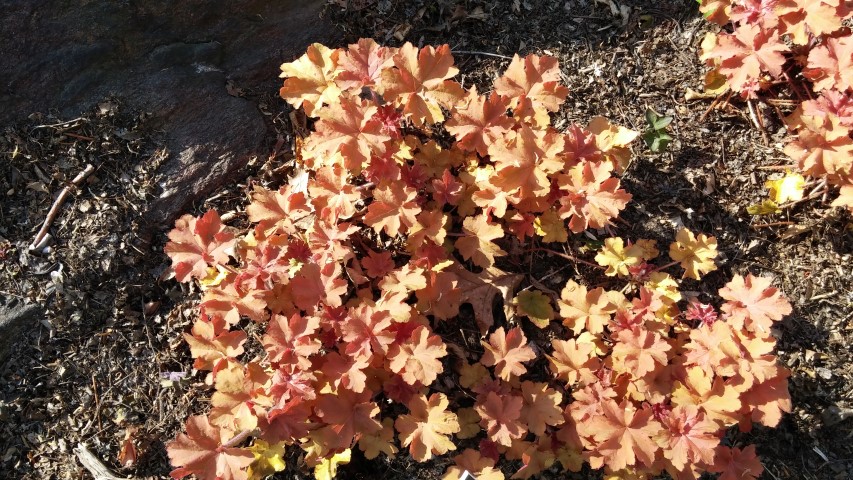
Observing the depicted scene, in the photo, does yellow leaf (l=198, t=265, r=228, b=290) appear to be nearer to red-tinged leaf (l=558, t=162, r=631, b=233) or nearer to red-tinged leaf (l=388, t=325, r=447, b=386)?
red-tinged leaf (l=388, t=325, r=447, b=386)

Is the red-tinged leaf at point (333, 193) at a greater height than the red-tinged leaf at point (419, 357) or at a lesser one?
greater

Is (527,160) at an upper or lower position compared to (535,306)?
upper

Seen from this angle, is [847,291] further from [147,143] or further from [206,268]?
[147,143]

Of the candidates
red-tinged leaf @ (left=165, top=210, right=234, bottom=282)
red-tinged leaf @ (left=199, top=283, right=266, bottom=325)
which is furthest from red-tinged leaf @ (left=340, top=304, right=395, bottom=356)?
red-tinged leaf @ (left=165, top=210, right=234, bottom=282)

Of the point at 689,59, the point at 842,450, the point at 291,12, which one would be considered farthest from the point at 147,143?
the point at 842,450

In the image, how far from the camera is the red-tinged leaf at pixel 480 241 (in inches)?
106

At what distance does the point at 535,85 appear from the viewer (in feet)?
9.02

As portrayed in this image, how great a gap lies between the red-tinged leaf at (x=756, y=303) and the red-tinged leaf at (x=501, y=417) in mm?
991

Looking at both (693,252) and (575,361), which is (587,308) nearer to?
(575,361)

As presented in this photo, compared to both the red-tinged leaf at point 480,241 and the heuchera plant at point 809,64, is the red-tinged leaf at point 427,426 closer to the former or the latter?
the red-tinged leaf at point 480,241

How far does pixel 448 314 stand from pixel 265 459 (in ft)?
3.16

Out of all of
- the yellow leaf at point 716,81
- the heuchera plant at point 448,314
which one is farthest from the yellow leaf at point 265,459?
the yellow leaf at point 716,81

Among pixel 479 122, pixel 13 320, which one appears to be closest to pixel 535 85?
pixel 479 122

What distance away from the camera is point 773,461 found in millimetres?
2869
